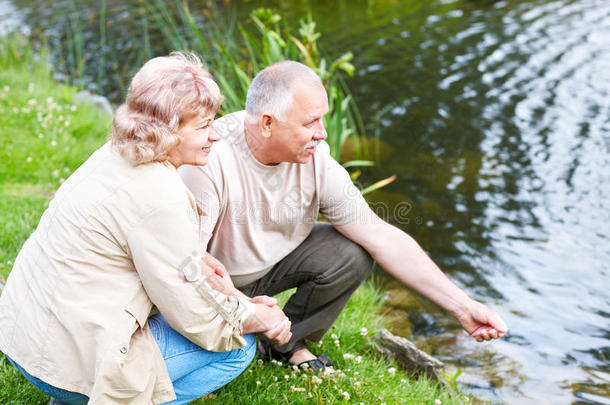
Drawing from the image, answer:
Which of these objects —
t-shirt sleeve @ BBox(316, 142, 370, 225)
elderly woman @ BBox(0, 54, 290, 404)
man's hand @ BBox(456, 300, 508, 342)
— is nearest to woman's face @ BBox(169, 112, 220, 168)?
elderly woman @ BBox(0, 54, 290, 404)

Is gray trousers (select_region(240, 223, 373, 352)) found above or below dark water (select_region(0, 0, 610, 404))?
above

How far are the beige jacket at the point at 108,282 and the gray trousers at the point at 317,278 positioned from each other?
840 mm

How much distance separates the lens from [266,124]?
2.68 meters

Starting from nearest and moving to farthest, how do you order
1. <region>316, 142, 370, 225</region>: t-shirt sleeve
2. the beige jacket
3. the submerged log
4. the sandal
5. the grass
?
1. the beige jacket
2. the grass
3. <region>316, 142, 370, 225</region>: t-shirt sleeve
4. the sandal
5. the submerged log

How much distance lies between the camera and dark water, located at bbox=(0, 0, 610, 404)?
3.72m

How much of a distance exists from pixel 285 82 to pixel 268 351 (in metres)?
1.24

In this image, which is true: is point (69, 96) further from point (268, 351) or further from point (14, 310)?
point (14, 310)

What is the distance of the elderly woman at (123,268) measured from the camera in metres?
1.99

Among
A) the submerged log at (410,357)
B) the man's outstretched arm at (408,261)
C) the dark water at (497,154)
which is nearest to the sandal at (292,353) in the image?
the submerged log at (410,357)

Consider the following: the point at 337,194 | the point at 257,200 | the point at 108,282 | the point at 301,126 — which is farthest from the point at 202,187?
the point at 108,282

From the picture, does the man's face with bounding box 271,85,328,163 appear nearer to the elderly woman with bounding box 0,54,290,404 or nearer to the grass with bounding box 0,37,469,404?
the elderly woman with bounding box 0,54,290,404

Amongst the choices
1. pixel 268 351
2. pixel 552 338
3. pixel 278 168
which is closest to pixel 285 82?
pixel 278 168

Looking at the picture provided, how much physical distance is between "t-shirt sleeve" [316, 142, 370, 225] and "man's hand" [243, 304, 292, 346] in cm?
56

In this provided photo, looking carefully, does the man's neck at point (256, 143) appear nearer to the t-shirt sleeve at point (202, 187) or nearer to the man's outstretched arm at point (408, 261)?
the t-shirt sleeve at point (202, 187)
